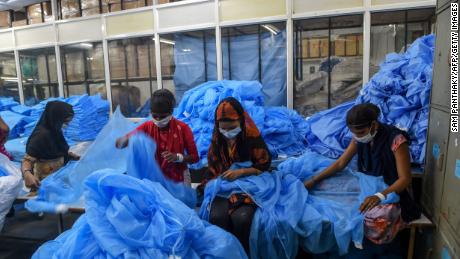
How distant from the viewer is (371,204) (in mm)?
1549

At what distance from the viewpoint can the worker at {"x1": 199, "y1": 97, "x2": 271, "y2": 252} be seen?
164cm

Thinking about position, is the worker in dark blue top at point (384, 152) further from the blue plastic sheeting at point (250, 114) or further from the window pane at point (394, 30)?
the window pane at point (394, 30)

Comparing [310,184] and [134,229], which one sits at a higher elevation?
[134,229]

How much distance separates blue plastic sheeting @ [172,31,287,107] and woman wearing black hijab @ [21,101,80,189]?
6.74ft

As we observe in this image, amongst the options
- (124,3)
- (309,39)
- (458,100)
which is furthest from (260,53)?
(458,100)

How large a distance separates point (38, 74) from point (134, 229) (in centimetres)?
525

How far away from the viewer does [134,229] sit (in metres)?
1.12

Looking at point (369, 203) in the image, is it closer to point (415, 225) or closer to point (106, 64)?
point (415, 225)

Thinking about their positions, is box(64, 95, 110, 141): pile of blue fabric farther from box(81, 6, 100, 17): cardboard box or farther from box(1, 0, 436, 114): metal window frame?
box(81, 6, 100, 17): cardboard box

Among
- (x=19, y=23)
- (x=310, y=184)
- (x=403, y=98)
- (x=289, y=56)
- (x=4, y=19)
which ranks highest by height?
(x=4, y=19)

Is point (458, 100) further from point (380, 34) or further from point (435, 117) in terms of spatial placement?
point (380, 34)

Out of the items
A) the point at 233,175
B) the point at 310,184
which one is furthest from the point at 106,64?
the point at 310,184

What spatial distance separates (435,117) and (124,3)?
13.8 feet

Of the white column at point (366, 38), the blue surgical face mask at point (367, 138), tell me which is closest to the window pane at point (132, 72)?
the white column at point (366, 38)
